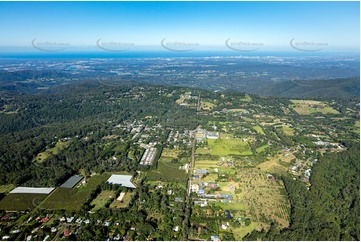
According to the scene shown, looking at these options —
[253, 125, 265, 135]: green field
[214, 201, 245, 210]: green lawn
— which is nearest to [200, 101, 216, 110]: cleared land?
[253, 125, 265, 135]: green field

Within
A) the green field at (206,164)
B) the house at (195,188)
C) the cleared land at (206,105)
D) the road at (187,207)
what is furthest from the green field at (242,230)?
the cleared land at (206,105)

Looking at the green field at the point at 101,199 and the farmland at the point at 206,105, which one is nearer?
the green field at the point at 101,199

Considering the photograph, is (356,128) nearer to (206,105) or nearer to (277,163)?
(277,163)

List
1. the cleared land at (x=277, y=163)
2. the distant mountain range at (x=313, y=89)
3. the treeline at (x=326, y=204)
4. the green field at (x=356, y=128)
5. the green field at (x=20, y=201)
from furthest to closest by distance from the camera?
the distant mountain range at (x=313, y=89)
the green field at (x=356, y=128)
the cleared land at (x=277, y=163)
the green field at (x=20, y=201)
the treeline at (x=326, y=204)

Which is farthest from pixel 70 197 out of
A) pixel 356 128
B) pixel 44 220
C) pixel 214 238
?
pixel 356 128

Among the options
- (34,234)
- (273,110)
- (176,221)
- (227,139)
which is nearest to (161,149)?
(227,139)

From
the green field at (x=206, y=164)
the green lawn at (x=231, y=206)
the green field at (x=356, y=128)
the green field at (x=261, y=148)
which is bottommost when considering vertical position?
the green field at (x=356, y=128)

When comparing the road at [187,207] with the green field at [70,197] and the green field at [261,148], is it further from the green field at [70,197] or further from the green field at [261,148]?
the green field at [261,148]
